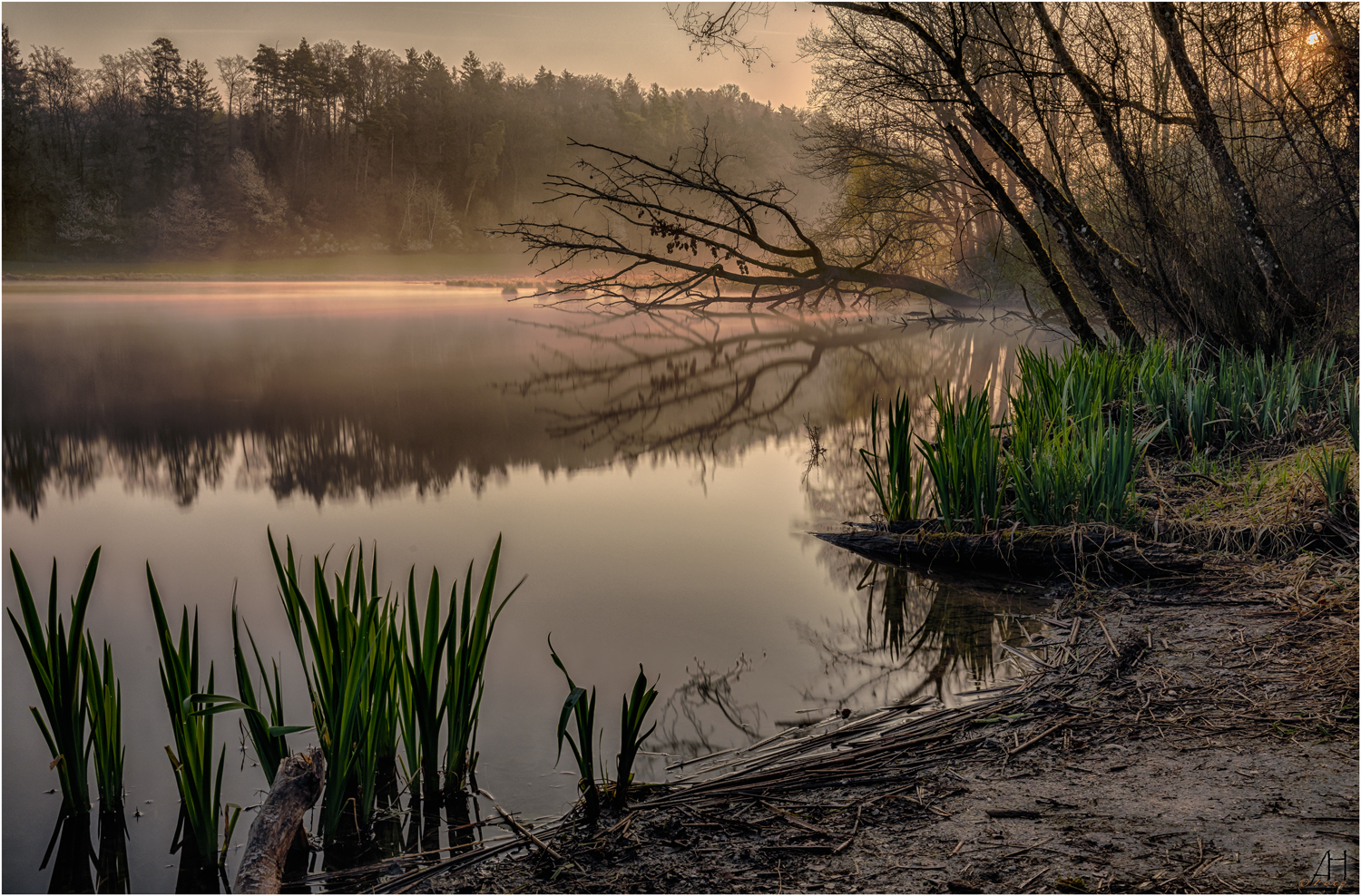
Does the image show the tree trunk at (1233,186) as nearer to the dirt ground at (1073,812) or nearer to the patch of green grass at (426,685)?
the dirt ground at (1073,812)

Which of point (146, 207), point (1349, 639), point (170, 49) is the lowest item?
point (1349, 639)

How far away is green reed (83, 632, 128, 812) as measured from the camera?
2029 millimetres

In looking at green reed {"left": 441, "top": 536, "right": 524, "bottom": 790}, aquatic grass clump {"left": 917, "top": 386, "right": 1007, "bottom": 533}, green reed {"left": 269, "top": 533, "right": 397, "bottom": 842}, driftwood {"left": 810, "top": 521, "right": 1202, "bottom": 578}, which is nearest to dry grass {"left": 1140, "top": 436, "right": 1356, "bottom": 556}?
driftwood {"left": 810, "top": 521, "right": 1202, "bottom": 578}

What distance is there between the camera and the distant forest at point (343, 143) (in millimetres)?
33375

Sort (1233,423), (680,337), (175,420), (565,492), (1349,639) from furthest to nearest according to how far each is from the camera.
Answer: (680,337) → (175,420) → (565,492) → (1233,423) → (1349,639)

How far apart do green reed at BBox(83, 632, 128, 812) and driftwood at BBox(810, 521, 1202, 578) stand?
3215 millimetres

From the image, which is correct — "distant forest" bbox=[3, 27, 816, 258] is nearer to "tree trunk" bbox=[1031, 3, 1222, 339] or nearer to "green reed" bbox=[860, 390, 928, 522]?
"tree trunk" bbox=[1031, 3, 1222, 339]

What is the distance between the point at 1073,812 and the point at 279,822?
171 cm

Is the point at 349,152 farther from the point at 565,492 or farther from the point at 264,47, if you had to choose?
the point at 565,492

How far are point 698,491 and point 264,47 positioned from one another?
3572cm

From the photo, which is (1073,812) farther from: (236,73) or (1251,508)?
(236,73)

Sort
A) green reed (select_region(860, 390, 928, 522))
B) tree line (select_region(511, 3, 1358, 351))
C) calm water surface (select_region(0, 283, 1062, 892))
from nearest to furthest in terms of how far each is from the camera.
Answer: calm water surface (select_region(0, 283, 1062, 892)) < green reed (select_region(860, 390, 928, 522)) < tree line (select_region(511, 3, 1358, 351))

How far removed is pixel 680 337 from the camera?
18.0m

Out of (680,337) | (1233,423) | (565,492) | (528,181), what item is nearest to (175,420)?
(565,492)
